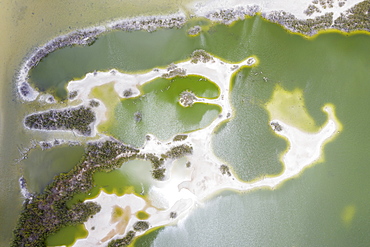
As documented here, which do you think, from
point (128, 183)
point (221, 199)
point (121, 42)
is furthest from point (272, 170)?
point (121, 42)

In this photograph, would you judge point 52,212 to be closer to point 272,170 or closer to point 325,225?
point 272,170


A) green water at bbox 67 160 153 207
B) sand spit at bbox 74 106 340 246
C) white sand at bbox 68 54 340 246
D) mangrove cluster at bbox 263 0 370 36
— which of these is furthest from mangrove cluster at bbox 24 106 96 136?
mangrove cluster at bbox 263 0 370 36

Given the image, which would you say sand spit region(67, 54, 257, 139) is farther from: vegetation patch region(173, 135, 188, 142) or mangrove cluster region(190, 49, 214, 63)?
vegetation patch region(173, 135, 188, 142)

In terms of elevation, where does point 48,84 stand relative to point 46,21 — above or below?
below

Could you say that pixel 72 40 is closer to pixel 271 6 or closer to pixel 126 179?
pixel 126 179

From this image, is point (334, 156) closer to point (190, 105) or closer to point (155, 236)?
point (190, 105)

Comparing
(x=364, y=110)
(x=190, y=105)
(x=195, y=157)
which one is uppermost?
(x=190, y=105)
